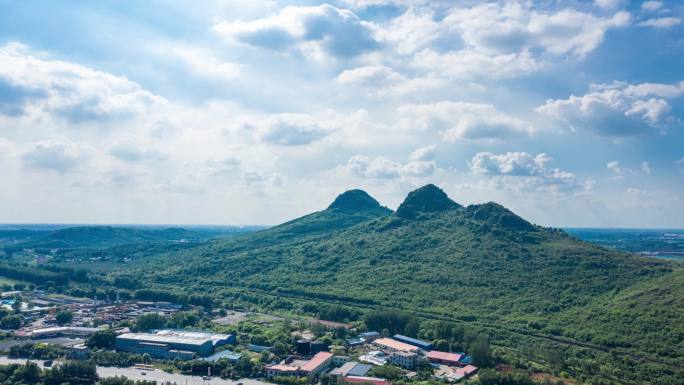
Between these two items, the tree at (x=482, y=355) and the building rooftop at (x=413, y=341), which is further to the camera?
the building rooftop at (x=413, y=341)

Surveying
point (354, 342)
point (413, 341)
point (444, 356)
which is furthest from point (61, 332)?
→ point (444, 356)

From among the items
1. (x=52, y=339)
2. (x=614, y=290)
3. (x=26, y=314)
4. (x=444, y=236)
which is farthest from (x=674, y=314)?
(x=26, y=314)

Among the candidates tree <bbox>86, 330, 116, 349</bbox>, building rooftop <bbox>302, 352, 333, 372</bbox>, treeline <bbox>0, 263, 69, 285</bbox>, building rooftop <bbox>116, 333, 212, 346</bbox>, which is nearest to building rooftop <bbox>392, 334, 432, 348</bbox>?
building rooftop <bbox>302, 352, 333, 372</bbox>

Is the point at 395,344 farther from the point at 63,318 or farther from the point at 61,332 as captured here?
the point at 63,318

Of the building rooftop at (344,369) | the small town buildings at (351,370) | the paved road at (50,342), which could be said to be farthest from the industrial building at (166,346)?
the small town buildings at (351,370)

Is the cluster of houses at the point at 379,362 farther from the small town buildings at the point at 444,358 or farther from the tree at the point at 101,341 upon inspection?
the tree at the point at 101,341

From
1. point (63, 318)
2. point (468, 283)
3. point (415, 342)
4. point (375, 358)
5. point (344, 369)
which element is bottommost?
point (344, 369)

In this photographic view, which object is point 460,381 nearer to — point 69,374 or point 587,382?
point 587,382
